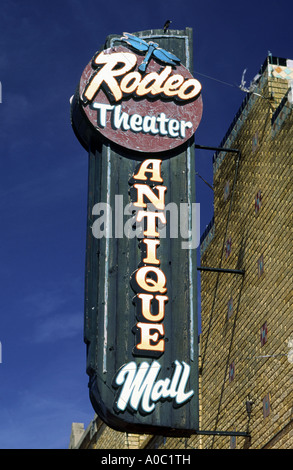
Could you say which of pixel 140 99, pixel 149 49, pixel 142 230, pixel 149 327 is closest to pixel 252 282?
pixel 142 230

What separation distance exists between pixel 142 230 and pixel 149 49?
17.1 ft

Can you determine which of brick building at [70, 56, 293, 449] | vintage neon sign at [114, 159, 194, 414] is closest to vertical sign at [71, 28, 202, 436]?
vintage neon sign at [114, 159, 194, 414]

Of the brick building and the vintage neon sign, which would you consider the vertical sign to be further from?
the brick building

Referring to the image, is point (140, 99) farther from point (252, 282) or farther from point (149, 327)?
point (149, 327)

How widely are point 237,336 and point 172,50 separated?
7.29 metres

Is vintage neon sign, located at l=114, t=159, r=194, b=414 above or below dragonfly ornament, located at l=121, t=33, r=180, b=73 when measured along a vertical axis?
below

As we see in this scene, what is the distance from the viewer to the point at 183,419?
19000 mm

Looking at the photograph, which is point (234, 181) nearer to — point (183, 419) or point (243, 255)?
point (243, 255)

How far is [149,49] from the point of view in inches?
932

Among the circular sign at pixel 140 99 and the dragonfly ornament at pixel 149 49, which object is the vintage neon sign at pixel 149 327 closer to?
the circular sign at pixel 140 99

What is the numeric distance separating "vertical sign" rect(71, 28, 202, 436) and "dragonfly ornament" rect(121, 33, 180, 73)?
27 mm

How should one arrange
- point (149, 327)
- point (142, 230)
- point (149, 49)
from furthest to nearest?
1. point (149, 49)
2. point (142, 230)
3. point (149, 327)

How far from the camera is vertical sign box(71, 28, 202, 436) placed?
62.8 feet

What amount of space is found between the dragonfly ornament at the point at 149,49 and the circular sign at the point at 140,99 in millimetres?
25
